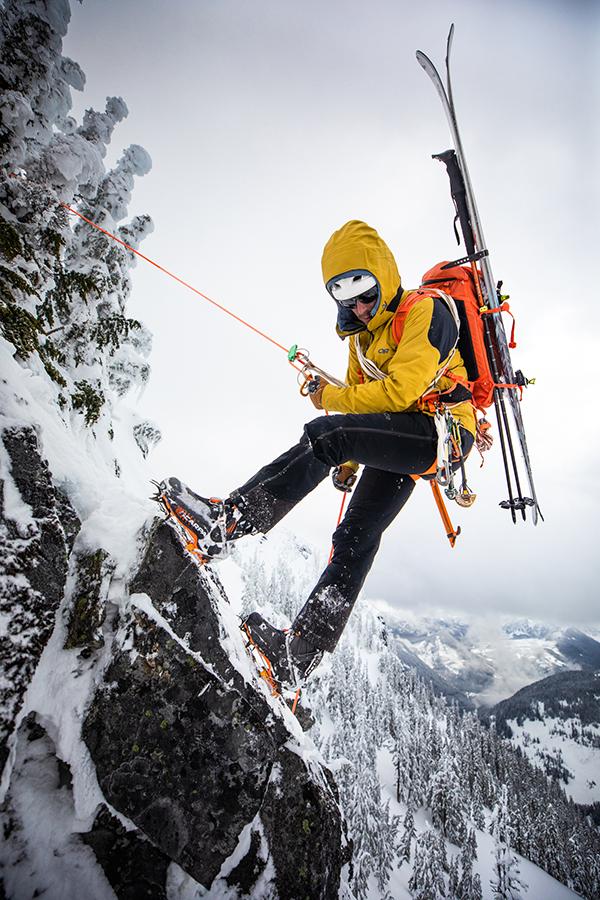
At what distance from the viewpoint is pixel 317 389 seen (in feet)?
12.1

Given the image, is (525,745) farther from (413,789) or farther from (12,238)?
(12,238)

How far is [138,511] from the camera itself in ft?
11.3

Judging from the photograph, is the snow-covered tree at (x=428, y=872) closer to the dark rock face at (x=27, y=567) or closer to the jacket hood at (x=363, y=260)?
the dark rock face at (x=27, y=567)

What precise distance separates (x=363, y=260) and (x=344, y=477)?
87.6 inches

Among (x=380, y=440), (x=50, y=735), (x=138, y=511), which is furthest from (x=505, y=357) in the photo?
(x=50, y=735)

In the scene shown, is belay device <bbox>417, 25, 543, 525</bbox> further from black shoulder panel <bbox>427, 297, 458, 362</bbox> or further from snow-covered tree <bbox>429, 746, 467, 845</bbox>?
snow-covered tree <bbox>429, 746, 467, 845</bbox>

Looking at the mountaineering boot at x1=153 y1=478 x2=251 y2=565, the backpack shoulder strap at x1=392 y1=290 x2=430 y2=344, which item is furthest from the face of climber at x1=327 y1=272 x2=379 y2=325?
the mountaineering boot at x1=153 y1=478 x2=251 y2=565

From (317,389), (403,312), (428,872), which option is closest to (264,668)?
(317,389)

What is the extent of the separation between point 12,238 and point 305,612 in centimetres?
676

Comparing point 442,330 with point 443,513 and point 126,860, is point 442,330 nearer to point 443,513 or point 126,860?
point 443,513

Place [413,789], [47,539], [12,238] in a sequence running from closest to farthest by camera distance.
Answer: [47,539], [12,238], [413,789]

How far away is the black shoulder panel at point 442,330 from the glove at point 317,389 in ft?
3.48

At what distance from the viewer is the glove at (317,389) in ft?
11.9

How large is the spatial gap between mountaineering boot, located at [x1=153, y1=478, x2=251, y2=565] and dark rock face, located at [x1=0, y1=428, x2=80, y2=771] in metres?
0.84
